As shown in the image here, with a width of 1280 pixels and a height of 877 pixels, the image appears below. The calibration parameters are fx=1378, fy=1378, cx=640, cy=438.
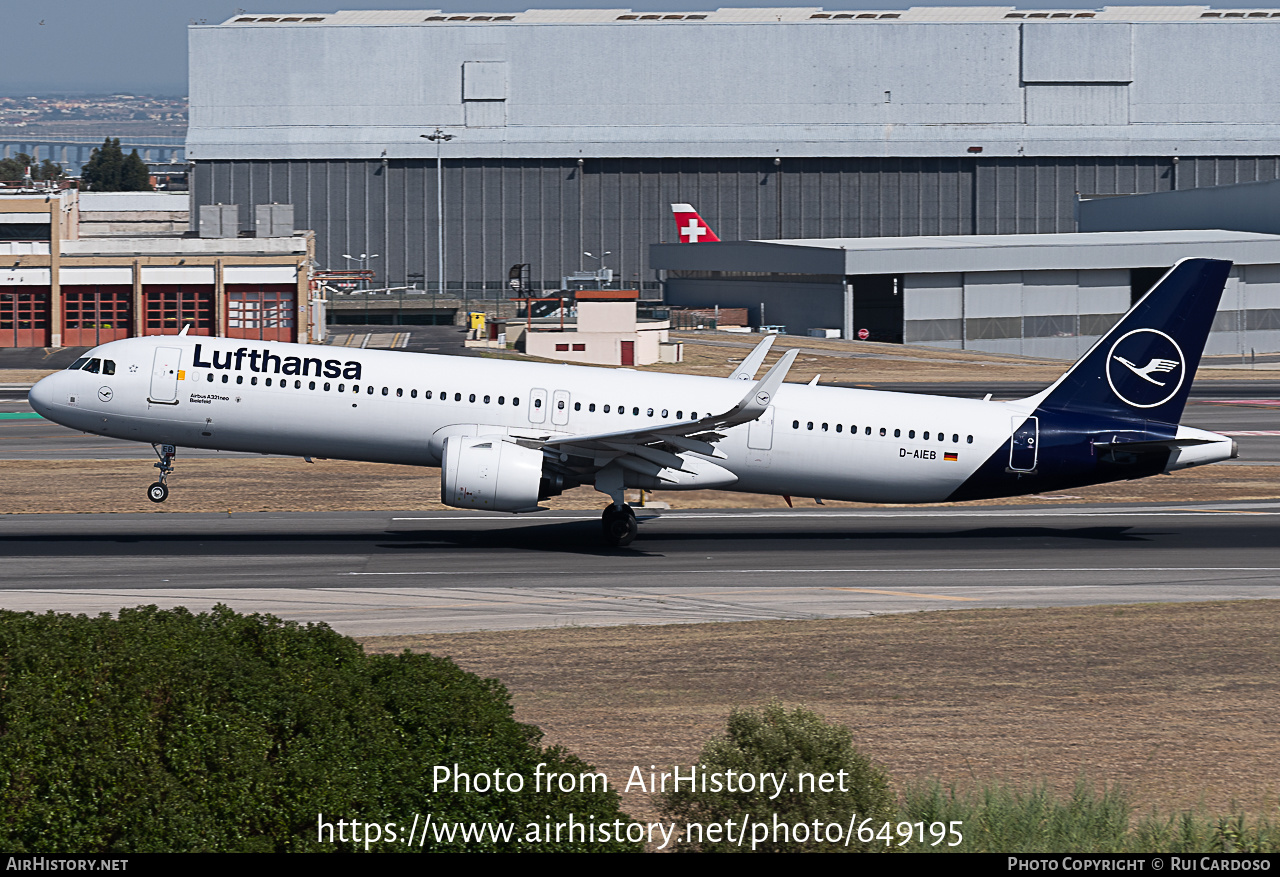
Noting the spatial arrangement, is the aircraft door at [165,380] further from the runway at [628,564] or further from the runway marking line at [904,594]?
the runway marking line at [904,594]

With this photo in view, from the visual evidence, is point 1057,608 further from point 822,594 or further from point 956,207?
point 956,207

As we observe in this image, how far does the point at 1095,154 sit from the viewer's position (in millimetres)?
160250

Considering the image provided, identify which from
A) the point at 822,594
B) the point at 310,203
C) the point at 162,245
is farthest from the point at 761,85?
the point at 822,594

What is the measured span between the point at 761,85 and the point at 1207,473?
115188 mm

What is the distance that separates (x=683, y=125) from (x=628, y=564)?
431ft

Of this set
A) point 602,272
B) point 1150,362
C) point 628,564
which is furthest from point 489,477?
point 602,272

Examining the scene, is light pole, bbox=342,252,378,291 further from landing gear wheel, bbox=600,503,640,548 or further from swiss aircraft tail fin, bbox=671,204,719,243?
landing gear wheel, bbox=600,503,640,548

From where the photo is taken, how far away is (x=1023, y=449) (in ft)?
119

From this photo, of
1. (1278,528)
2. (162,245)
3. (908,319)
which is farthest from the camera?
(908,319)

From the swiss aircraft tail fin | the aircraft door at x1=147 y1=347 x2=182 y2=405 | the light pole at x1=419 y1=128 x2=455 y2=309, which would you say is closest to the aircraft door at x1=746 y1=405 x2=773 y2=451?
the aircraft door at x1=147 y1=347 x2=182 y2=405

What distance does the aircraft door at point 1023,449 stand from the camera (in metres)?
36.3

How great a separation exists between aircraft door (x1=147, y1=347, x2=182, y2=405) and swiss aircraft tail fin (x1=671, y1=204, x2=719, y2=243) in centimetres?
10566

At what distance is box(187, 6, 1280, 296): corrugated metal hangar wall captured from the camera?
15675cm

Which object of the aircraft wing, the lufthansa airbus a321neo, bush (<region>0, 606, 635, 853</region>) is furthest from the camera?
the lufthansa airbus a321neo
